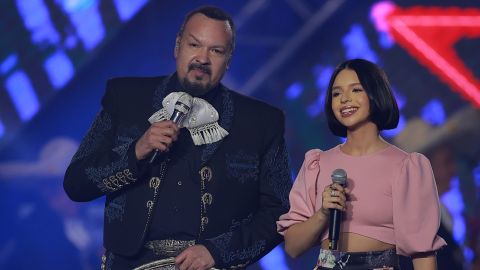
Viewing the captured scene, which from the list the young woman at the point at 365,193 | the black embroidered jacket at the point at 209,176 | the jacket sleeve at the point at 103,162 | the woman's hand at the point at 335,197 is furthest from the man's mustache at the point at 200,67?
the woman's hand at the point at 335,197

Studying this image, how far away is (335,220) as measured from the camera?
2504 mm

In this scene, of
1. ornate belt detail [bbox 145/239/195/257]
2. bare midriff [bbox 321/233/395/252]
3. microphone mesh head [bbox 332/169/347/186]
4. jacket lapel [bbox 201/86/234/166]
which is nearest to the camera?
microphone mesh head [bbox 332/169/347/186]

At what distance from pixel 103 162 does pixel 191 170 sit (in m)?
0.30

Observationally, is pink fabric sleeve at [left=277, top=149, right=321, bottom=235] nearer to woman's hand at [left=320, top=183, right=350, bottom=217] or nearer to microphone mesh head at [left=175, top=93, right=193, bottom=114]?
woman's hand at [left=320, top=183, right=350, bottom=217]

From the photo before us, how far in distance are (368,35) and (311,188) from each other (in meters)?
3.45

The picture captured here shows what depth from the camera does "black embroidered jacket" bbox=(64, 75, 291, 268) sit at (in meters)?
2.90

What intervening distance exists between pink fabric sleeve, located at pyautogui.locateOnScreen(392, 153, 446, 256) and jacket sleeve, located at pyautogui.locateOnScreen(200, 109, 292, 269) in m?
0.54

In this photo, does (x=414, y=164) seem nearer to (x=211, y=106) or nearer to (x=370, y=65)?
(x=370, y=65)

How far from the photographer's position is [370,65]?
2.76 metres

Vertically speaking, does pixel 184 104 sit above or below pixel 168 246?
above

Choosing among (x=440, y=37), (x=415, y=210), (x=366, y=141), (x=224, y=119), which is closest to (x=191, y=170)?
(x=224, y=119)

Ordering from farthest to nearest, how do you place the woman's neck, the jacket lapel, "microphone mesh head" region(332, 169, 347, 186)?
the jacket lapel, the woman's neck, "microphone mesh head" region(332, 169, 347, 186)

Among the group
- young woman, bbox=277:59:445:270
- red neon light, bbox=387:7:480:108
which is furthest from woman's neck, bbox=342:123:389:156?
red neon light, bbox=387:7:480:108

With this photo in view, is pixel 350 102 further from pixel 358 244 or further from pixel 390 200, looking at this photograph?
pixel 358 244
